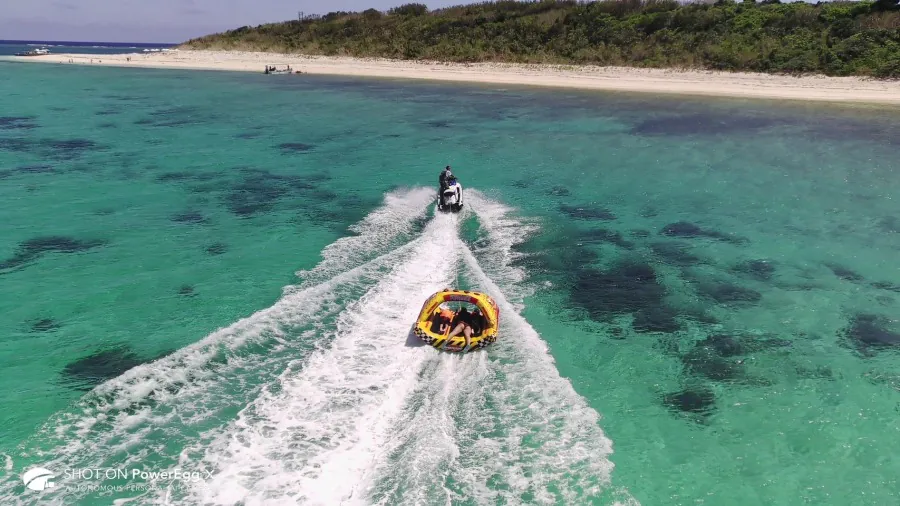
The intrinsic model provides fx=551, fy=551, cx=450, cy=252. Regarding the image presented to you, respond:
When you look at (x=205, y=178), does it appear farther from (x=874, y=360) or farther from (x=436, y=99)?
(x=436, y=99)

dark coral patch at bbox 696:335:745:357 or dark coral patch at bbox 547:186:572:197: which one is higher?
dark coral patch at bbox 547:186:572:197

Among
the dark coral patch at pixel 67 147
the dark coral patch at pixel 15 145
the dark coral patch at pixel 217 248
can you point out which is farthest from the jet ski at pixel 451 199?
the dark coral patch at pixel 15 145

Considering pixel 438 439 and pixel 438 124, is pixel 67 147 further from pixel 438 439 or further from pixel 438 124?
pixel 438 439

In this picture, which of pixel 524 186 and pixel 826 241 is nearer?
pixel 826 241

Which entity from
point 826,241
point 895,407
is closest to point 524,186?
point 826,241

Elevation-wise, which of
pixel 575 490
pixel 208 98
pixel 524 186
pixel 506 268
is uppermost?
pixel 208 98

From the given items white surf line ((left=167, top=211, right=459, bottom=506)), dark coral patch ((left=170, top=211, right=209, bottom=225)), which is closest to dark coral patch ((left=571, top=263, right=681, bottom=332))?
white surf line ((left=167, top=211, right=459, bottom=506))

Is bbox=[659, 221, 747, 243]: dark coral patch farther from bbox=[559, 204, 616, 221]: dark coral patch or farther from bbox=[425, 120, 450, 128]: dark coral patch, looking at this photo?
bbox=[425, 120, 450, 128]: dark coral patch
